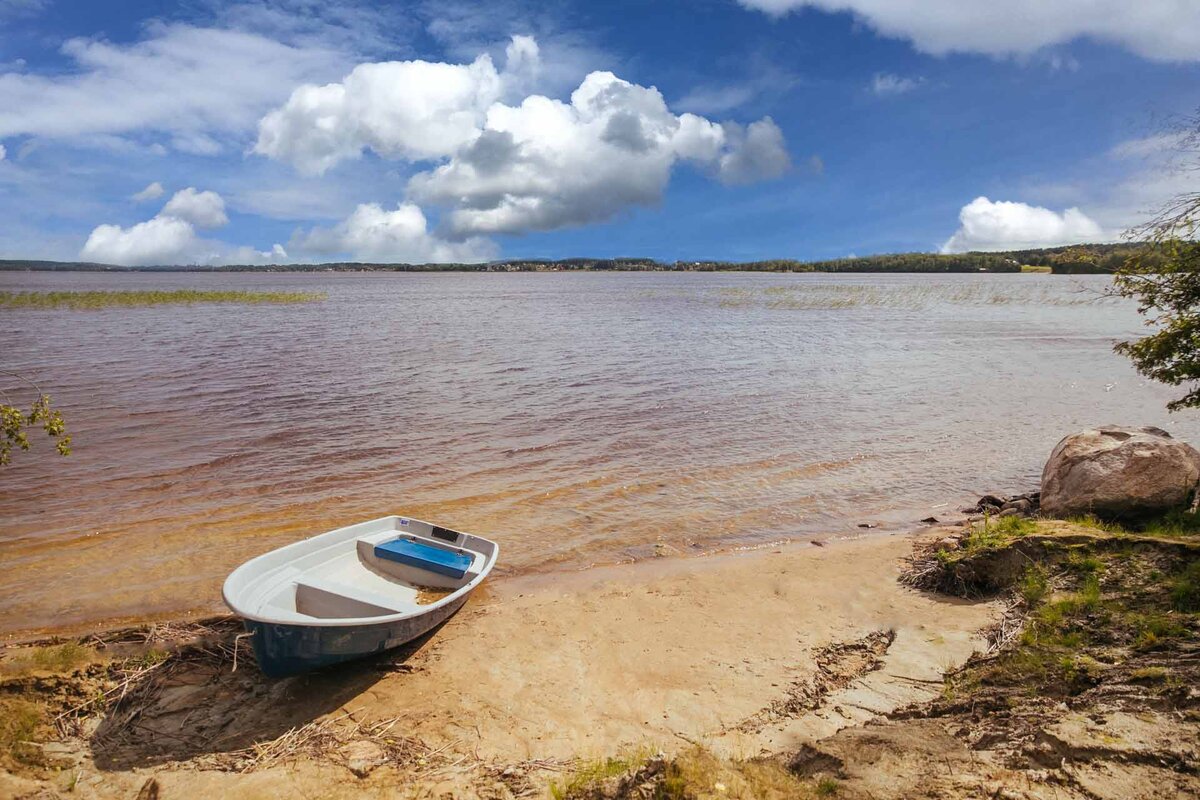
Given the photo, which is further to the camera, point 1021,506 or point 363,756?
point 1021,506

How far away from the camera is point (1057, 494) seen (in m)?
10.3

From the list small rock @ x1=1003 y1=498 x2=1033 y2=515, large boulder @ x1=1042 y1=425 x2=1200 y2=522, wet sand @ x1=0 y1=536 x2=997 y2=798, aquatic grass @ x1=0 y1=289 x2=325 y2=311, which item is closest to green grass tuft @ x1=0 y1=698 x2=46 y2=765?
wet sand @ x1=0 y1=536 x2=997 y2=798

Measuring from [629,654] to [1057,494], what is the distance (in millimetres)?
7616

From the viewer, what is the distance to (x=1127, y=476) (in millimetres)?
9414

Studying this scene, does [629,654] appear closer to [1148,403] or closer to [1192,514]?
[1192,514]

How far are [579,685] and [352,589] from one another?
3.00 metres

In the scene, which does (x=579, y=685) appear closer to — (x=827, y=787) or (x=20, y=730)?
(x=827, y=787)

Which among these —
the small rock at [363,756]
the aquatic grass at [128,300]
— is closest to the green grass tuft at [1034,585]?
the small rock at [363,756]

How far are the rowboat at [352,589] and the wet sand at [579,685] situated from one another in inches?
22.2

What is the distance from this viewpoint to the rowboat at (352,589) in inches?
251

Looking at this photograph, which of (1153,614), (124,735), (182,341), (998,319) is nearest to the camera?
(124,735)

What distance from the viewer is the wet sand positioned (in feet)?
18.5

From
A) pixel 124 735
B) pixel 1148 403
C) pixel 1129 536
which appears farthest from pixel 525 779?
pixel 1148 403

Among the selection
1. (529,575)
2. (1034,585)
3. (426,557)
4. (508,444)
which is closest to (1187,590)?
(1034,585)
